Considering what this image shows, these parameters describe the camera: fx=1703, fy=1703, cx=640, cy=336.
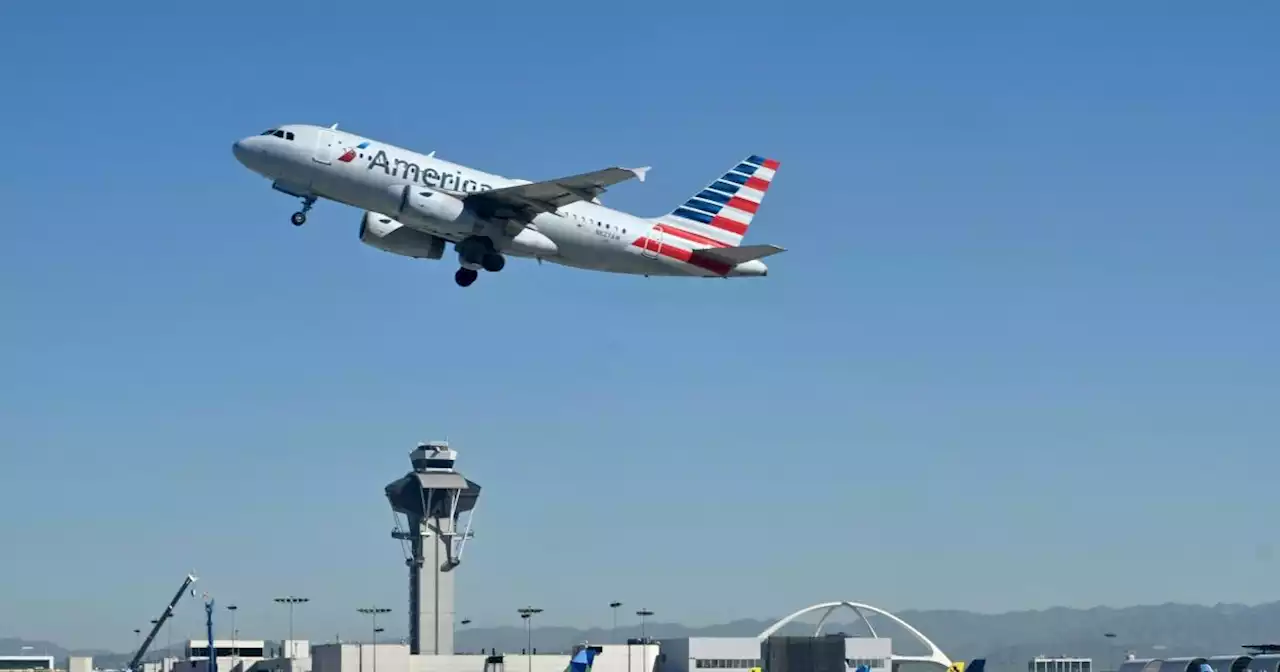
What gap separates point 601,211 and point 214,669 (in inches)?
4627

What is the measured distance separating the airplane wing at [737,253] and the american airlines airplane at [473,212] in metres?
0.05

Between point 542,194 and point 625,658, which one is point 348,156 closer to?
point 542,194

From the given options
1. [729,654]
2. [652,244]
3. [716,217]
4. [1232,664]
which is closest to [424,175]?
[652,244]

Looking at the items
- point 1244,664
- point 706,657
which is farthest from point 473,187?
point 706,657

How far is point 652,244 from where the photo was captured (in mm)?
88812

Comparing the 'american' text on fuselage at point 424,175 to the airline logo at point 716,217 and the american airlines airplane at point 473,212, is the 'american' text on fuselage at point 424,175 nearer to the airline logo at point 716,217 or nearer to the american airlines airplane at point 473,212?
the american airlines airplane at point 473,212

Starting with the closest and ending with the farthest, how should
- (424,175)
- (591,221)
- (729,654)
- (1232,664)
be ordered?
1. (424,175)
2. (591,221)
3. (1232,664)
4. (729,654)

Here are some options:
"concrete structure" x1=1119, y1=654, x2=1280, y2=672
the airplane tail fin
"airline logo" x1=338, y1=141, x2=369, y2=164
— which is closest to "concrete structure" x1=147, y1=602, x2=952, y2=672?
"concrete structure" x1=1119, y1=654, x2=1280, y2=672

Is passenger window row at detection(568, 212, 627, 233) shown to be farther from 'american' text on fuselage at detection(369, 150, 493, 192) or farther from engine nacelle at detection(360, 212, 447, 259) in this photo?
engine nacelle at detection(360, 212, 447, 259)

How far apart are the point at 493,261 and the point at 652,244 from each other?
8.46 meters

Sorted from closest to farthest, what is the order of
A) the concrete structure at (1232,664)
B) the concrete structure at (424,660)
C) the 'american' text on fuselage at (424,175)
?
the 'american' text on fuselage at (424,175), the concrete structure at (1232,664), the concrete structure at (424,660)

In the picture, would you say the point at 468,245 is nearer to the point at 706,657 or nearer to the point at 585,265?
the point at 585,265

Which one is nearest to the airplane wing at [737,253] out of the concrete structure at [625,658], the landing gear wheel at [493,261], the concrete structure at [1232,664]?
the landing gear wheel at [493,261]

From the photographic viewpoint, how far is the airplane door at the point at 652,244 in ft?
291
